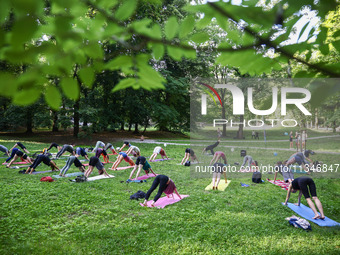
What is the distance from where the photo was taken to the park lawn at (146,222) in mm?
5551

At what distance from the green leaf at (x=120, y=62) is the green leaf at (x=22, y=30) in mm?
258

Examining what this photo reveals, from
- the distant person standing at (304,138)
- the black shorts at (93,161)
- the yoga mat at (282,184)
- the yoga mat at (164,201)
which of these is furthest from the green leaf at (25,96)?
the distant person standing at (304,138)

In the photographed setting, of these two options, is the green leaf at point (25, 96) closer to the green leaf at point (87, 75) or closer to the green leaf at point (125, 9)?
the green leaf at point (87, 75)

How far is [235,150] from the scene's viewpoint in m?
20.6

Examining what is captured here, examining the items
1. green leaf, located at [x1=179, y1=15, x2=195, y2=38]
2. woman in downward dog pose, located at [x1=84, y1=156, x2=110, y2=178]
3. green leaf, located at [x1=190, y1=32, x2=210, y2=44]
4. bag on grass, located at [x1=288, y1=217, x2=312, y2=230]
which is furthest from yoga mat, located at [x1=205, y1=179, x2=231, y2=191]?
green leaf, located at [x1=179, y1=15, x2=195, y2=38]

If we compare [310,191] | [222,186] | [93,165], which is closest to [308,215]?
[310,191]

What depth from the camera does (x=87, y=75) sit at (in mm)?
952

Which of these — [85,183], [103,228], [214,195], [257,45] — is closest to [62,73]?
[257,45]

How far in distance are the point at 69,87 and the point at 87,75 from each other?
0.14 m

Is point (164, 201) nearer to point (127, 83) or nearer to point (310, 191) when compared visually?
point (310, 191)

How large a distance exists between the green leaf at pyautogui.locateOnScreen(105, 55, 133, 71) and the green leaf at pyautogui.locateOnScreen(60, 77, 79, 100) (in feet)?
0.44

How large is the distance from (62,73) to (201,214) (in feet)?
24.0

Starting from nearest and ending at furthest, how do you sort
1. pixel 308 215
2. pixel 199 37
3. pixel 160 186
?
1. pixel 199 37
2. pixel 308 215
3. pixel 160 186

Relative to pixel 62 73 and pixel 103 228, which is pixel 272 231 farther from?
pixel 62 73
